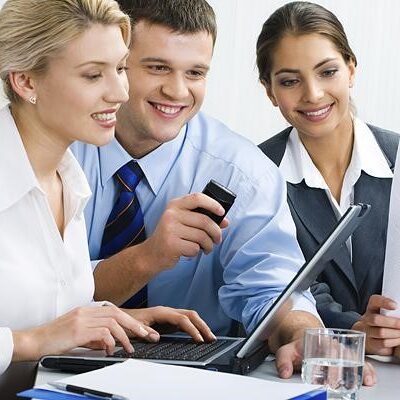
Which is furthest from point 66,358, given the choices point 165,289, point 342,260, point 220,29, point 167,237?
point 220,29

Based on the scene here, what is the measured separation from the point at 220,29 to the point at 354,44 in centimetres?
62

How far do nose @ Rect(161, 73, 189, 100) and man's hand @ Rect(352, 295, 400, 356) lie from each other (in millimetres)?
804

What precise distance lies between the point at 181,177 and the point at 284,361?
34.4 inches

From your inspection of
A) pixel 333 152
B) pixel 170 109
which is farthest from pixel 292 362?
pixel 333 152

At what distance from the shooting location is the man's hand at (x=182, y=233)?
88.0 inches

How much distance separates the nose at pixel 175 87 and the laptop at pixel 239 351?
0.81 meters

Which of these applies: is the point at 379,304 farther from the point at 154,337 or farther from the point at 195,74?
the point at 195,74

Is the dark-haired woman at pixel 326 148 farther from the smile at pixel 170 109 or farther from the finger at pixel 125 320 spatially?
the finger at pixel 125 320

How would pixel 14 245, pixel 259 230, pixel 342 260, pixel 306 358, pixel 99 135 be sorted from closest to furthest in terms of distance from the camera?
pixel 306 358
pixel 14 245
pixel 99 135
pixel 259 230
pixel 342 260

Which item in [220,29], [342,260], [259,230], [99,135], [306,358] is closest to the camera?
[306,358]

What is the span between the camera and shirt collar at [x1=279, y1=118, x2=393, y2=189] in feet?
9.53

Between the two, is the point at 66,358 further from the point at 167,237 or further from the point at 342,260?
the point at 342,260

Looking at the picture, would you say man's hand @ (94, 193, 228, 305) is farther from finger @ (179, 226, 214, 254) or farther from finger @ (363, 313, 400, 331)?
finger @ (363, 313, 400, 331)

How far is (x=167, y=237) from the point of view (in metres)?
2.30
